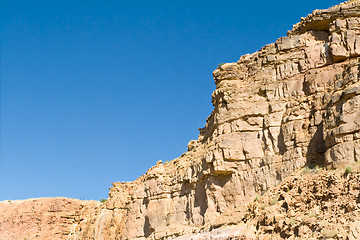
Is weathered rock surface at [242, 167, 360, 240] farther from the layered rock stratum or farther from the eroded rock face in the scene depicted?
the eroded rock face

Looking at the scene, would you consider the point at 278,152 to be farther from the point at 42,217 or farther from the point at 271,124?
the point at 42,217

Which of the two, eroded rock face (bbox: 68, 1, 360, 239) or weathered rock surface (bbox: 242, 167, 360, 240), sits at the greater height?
eroded rock face (bbox: 68, 1, 360, 239)

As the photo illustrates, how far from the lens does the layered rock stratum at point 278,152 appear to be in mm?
27234

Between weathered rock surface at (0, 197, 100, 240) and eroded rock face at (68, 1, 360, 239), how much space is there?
13.1 m

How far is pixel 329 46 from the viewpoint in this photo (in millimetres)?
33000

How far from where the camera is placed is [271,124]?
33562 millimetres

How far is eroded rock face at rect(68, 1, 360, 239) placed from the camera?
1164 inches

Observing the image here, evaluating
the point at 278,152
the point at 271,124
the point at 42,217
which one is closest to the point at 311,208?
the point at 278,152

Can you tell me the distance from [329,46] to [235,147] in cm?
768

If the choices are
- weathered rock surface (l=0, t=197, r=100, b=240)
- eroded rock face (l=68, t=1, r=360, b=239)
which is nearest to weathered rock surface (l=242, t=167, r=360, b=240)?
eroded rock face (l=68, t=1, r=360, b=239)

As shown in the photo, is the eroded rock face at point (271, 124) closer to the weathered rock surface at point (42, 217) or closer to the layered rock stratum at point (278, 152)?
the layered rock stratum at point (278, 152)

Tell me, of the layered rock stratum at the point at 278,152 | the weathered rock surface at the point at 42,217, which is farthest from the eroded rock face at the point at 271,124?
the weathered rock surface at the point at 42,217

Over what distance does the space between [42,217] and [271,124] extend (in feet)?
85.1

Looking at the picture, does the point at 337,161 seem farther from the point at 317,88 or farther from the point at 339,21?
the point at 339,21
